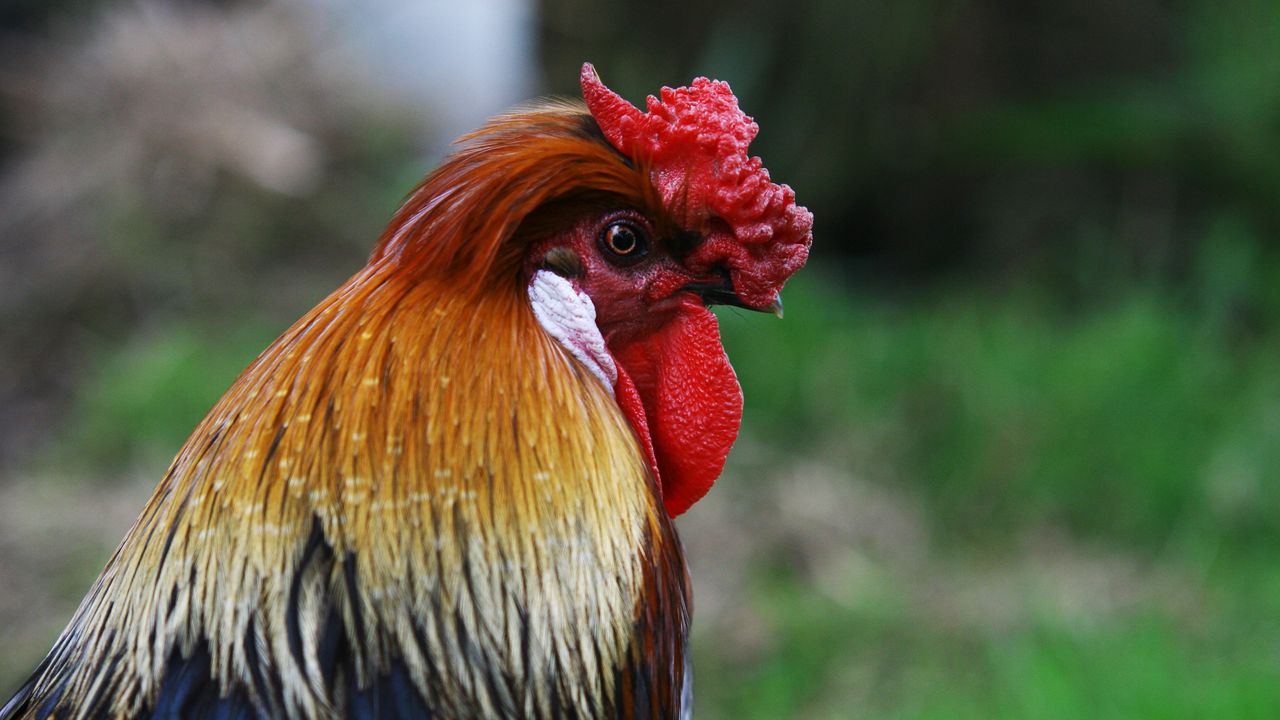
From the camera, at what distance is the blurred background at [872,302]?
3.95 metres

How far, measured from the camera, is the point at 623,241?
1740mm

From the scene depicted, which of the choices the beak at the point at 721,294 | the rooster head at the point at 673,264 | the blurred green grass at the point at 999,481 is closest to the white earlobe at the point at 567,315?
the rooster head at the point at 673,264

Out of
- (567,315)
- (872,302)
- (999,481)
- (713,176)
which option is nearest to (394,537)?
(567,315)

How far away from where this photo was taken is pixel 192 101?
617cm

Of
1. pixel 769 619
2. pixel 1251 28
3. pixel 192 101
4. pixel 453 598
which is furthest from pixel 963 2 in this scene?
pixel 453 598

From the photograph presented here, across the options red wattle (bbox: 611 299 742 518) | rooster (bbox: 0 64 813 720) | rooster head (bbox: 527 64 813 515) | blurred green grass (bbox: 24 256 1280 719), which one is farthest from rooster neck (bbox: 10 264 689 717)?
blurred green grass (bbox: 24 256 1280 719)

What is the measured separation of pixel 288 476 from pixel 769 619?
2653mm

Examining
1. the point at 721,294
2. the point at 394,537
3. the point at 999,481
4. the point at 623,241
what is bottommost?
the point at 999,481

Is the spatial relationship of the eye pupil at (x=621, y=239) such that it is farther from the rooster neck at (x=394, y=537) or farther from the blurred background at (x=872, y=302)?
the blurred background at (x=872, y=302)

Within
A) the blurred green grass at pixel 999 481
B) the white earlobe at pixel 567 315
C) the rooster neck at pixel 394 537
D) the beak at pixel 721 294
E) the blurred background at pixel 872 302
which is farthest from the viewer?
the blurred background at pixel 872 302

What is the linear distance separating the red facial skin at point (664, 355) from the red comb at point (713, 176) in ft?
0.19

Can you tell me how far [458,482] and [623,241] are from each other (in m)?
0.44

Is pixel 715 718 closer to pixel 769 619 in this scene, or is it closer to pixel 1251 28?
pixel 769 619

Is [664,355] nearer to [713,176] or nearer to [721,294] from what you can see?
[721,294]
